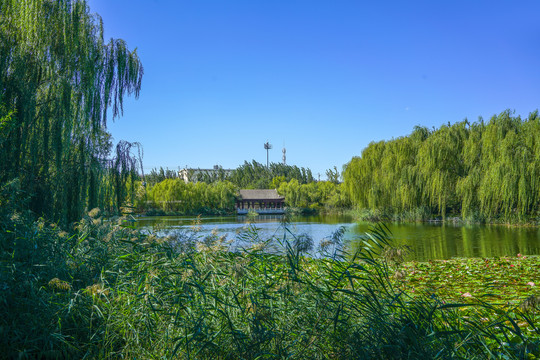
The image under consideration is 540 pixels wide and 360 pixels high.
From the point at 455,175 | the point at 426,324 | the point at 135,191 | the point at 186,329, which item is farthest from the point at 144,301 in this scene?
the point at 455,175

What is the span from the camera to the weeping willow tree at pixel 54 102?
5.10 m

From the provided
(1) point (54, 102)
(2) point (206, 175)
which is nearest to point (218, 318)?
(1) point (54, 102)

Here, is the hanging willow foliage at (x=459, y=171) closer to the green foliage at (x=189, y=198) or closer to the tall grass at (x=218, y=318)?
the tall grass at (x=218, y=318)

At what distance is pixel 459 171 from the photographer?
1814cm

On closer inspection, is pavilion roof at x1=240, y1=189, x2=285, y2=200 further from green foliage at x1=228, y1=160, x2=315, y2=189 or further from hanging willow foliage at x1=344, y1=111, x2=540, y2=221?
hanging willow foliage at x1=344, y1=111, x2=540, y2=221

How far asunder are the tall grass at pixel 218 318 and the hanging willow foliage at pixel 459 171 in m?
13.4

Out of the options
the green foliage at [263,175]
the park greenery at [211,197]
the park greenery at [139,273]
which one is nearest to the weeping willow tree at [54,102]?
the park greenery at [139,273]

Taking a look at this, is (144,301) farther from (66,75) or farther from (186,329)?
(66,75)

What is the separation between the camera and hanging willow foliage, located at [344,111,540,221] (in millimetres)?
14344

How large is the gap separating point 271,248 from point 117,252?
1.54 meters

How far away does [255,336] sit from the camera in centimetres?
246

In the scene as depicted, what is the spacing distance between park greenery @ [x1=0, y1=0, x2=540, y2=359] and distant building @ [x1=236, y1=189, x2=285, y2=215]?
39.3 meters

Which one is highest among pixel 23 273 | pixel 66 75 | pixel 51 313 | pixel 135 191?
pixel 66 75

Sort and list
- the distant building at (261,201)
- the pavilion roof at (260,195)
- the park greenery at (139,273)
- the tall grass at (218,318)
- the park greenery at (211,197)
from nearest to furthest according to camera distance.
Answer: the tall grass at (218,318) < the park greenery at (139,273) < the park greenery at (211,197) < the distant building at (261,201) < the pavilion roof at (260,195)
